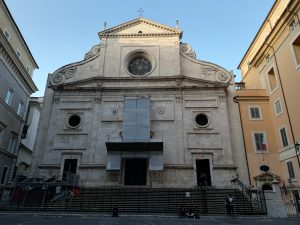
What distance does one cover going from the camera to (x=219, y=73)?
80.8ft

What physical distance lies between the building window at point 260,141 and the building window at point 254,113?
5.08ft

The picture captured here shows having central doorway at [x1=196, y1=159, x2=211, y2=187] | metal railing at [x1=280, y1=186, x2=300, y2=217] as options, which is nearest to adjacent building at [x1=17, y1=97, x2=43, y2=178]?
central doorway at [x1=196, y1=159, x2=211, y2=187]

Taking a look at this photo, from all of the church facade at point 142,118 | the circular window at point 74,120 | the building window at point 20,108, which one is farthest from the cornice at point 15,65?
the circular window at point 74,120

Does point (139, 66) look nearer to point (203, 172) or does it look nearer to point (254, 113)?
point (254, 113)

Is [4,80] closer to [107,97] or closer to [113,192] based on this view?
[107,97]

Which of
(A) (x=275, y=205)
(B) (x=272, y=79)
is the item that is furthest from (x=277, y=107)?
(A) (x=275, y=205)

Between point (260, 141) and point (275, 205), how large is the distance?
8421 mm

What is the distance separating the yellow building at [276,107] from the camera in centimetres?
1908

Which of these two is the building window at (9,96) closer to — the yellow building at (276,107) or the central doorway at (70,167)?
the central doorway at (70,167)

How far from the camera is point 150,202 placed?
53.5ft

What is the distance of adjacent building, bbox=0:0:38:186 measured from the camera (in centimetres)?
2272

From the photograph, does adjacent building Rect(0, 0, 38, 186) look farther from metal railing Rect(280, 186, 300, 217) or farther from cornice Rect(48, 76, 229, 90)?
metal railing Rect(280, 186, 300, 217)

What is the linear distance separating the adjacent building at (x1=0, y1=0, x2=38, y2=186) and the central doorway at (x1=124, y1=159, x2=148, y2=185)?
10617 mm

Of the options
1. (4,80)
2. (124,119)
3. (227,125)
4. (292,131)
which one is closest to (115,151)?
(124,119)
